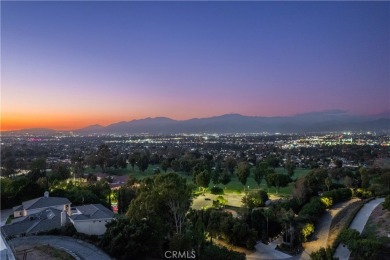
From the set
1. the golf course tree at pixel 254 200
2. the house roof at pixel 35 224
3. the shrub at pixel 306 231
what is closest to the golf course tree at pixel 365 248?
the shrub at pixel 306 231

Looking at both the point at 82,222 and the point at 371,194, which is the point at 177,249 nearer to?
the point at 82,222

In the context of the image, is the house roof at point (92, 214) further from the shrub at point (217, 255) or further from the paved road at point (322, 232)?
the paved road at point (322, 232)

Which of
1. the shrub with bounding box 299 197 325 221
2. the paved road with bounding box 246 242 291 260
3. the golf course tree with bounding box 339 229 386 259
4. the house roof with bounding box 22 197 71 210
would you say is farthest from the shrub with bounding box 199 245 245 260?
the house roof with bounding box 22 197 71 210

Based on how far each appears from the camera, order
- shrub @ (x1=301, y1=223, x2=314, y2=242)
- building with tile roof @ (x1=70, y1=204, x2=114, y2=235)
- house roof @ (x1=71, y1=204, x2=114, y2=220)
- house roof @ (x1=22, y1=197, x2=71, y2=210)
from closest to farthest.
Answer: building with tile roof @ (x1=70, y1=204, x2=114, y2=235) → house roof @ (x1=71, y1=204, x2=114, y2=220) → shrub @ (x1=301, y1=223, x2=314, y2=242) → house roof @ (x1=22, y1=197, x2=71, y2=210)

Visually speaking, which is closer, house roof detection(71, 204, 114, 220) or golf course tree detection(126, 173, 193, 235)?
golf course tree detection(126, 173, 193, 235)

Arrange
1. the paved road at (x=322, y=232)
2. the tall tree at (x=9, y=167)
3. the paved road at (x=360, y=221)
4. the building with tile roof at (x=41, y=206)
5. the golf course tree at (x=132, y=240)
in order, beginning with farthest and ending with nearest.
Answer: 1. the tall tree at (x=9, y=167)
2. the building with tile roof at (x=41, y=206)
3. the paved road at (x=322, y=232)
4. the paved road at (x=360, y=221)
5. the golf course tree at (x=132, y=240)

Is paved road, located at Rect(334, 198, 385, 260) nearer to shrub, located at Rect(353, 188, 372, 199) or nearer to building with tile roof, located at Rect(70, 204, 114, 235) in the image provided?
shrub, located at Rect(353, 188, 372, 199)
